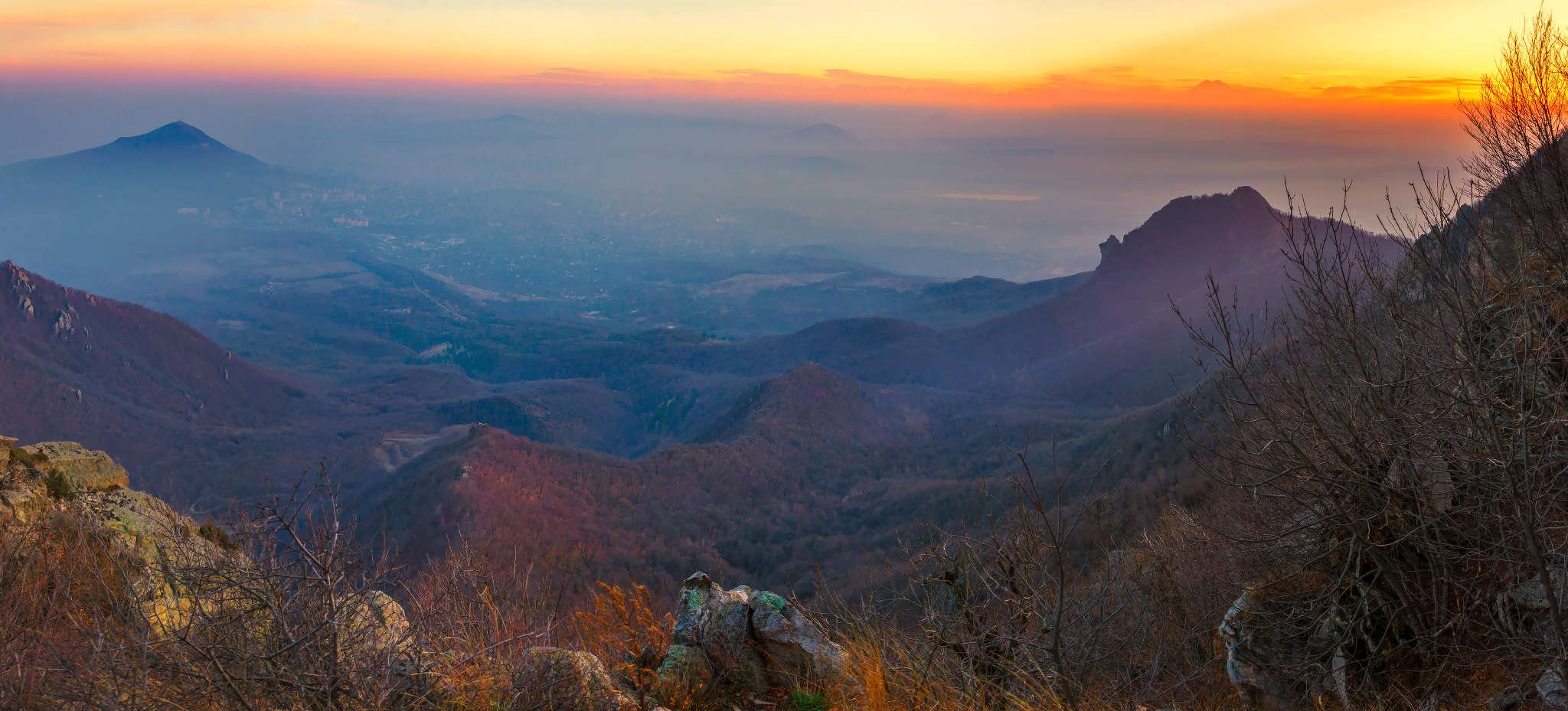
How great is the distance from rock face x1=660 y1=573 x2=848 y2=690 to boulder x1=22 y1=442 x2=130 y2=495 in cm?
1095

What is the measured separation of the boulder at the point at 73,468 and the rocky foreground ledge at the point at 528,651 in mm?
179

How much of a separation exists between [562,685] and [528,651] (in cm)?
52

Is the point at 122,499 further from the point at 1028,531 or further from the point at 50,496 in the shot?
the point at 1028,531

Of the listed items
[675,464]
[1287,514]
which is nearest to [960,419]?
[675,464]

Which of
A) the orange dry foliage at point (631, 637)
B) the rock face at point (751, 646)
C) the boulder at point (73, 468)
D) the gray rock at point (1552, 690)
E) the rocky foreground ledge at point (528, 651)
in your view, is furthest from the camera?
the boulder at point (73, 468)

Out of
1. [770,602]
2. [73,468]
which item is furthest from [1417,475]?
[73,468]

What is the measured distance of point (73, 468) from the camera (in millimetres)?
13445

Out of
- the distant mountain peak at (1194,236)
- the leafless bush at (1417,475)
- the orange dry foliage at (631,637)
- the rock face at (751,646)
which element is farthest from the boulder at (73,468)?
the distant mountain peak at (1194,236)

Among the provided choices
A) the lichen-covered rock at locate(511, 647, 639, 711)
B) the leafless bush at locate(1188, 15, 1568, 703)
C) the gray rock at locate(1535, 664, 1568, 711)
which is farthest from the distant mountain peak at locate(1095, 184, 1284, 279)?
the lichen-covered rock at locate(511, 647, 639, 711)

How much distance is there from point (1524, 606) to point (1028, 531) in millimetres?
4534

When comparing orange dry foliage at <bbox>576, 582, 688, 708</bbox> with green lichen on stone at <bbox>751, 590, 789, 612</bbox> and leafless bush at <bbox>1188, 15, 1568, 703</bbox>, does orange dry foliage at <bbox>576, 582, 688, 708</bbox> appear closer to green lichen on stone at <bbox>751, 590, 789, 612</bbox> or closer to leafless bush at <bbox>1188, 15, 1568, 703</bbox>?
green lichen on stone at <bbox>751, 590, 789, 612</bbox>

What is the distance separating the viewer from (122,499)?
39.9 feet

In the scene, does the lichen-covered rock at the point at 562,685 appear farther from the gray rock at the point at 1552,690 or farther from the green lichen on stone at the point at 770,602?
the gray rock at the point at 1552,690

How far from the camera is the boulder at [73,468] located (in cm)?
1290
